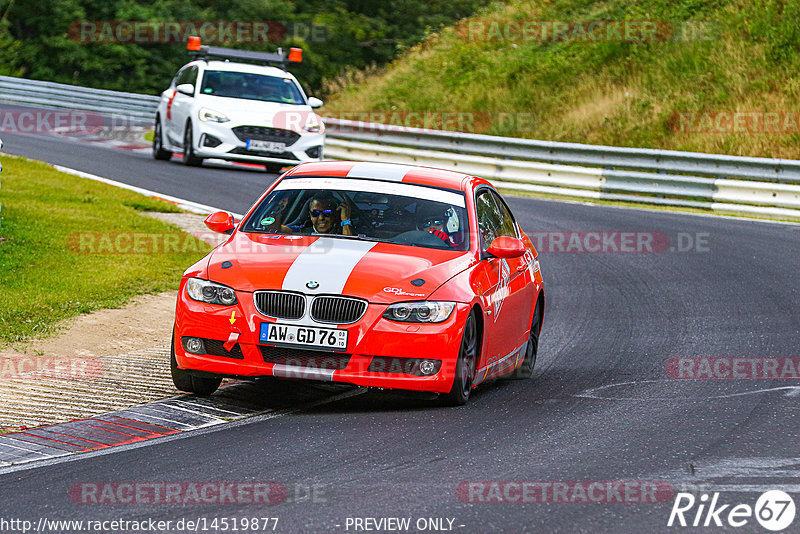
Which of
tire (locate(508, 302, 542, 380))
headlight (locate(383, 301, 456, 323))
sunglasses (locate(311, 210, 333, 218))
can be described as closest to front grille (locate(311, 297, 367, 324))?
headlight (locate(383, 301, 456, 323))

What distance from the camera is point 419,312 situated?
805 cm

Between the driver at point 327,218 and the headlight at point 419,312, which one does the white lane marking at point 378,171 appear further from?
the headlight at point 419,312

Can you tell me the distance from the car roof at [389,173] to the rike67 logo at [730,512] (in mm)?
4047

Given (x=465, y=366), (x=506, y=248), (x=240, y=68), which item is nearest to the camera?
(x=465, y=366)

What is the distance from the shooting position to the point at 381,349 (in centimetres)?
794

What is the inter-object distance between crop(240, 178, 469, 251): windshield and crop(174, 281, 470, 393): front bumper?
1.04m

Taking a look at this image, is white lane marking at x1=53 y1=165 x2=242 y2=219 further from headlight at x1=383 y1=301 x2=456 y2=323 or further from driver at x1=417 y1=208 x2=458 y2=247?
headlight at x1=383 y1=301 x2=456 y2=323

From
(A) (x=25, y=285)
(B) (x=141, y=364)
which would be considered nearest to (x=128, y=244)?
(A) (x=25, y=285)

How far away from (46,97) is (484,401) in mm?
30947

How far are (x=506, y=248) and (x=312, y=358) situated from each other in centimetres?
175

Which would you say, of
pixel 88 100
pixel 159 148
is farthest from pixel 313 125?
pixel 88 100

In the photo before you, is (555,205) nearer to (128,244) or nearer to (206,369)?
(128,244)

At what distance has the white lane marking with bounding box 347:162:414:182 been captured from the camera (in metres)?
9.61

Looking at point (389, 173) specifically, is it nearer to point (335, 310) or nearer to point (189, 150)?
point (335, 310)
